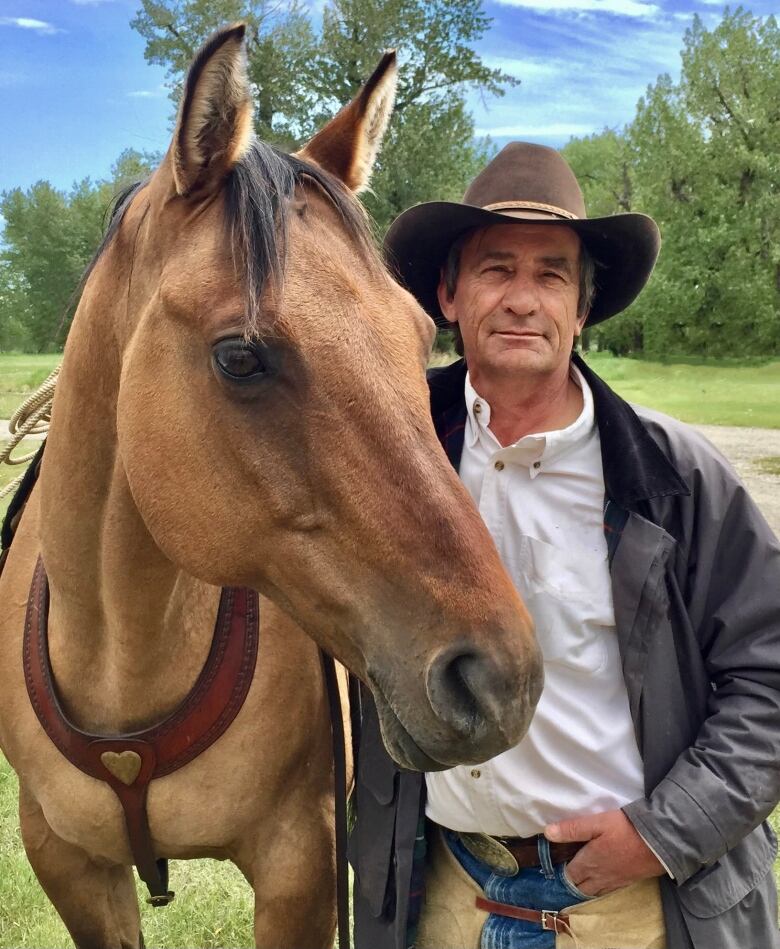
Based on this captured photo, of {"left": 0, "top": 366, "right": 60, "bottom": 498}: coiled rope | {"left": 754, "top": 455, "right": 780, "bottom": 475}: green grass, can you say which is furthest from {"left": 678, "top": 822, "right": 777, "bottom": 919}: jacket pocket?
{"left": 754, "top": 455, "right": 780, "bottom": 475}: green grass

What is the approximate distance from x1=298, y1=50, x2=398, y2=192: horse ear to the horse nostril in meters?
1.31

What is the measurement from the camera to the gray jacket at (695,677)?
1.86m

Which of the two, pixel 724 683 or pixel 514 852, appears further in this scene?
pixel 514 852

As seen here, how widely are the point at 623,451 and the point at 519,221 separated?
69cm

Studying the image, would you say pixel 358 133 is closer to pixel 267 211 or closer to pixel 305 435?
pixel 267 211

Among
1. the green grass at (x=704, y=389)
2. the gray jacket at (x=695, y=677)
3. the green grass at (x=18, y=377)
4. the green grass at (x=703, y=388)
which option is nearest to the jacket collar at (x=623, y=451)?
A: the gray jacket at (x=695, y=677)

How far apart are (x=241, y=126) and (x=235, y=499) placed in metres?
0.80

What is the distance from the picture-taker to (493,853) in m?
2.11

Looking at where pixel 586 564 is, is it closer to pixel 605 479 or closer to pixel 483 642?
pixel 605 479

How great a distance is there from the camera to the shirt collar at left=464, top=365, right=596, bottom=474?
81.1 inches

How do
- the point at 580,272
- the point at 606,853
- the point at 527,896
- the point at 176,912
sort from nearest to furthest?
the point at 606,853 < the point at 527,896 < the point at 580,272 < the point at 176,912

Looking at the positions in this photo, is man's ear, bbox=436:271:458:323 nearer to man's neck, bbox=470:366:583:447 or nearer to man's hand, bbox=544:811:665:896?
man's neck, bbox=470:366:583:447

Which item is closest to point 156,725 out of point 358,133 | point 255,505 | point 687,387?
point 255,505

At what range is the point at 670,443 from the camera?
6.86 ft
